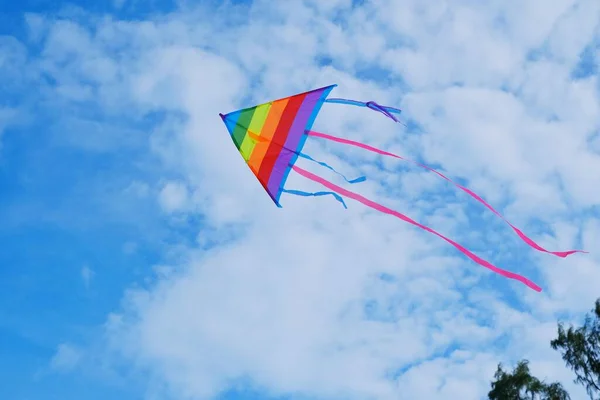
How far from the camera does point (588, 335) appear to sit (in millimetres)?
20031

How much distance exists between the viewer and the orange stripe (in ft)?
31.1

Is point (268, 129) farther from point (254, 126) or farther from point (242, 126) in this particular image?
point (242, 126)

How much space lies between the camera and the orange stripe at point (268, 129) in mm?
9477

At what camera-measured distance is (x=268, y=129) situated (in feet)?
31.4

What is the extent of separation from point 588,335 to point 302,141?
14570 mm

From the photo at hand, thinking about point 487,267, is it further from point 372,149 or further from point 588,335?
point 588,335

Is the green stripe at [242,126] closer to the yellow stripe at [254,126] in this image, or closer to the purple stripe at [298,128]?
the yellow stripe at [254,126]

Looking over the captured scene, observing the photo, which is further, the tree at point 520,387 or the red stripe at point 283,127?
the tree at point 520,387

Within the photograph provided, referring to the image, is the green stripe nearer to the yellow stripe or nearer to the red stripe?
the yellow stripe

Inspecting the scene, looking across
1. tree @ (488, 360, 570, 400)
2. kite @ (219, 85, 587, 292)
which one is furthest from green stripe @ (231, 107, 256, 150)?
tree @ (488, 360, 570, 400)

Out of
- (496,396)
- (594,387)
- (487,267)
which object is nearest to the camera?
(487,267)

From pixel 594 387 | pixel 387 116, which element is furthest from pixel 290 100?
pixel 594 387

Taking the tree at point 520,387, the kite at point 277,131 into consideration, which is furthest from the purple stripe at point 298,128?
the tree at point 520,387

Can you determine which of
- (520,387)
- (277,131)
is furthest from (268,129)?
(520,387)
